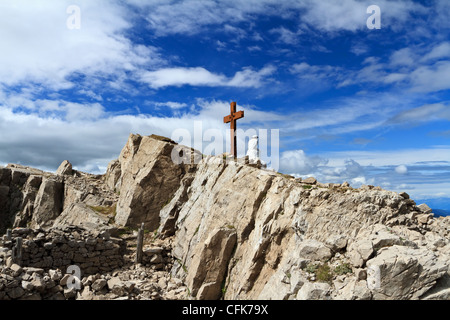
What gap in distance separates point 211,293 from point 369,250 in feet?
34.9

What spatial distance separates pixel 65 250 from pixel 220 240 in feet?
40.6

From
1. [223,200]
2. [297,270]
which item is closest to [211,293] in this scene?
[223,200]

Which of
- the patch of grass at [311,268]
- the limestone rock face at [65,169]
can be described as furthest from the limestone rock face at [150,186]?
the patch of grass at [311,268]

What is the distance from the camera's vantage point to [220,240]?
64.1ft

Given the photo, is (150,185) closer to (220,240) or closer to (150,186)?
(150,186)

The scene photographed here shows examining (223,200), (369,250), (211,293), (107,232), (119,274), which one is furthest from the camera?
(107,232)

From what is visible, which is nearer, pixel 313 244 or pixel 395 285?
pixel 395 285

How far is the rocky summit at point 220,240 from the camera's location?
1210 centimetres

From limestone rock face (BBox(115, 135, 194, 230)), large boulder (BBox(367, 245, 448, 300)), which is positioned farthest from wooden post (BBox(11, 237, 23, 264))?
large boulder (BBox(367, 245, 448, 300))

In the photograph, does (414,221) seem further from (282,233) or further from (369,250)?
(282,233)

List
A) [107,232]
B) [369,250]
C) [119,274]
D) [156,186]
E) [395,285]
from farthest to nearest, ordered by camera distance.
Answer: [156,186]
[107,232]
[119,274]
[369,250]
[395,285]

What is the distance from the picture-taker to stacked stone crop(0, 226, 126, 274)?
22.2m

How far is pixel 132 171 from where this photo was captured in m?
32.4

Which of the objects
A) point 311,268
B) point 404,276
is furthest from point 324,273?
point 404,276
